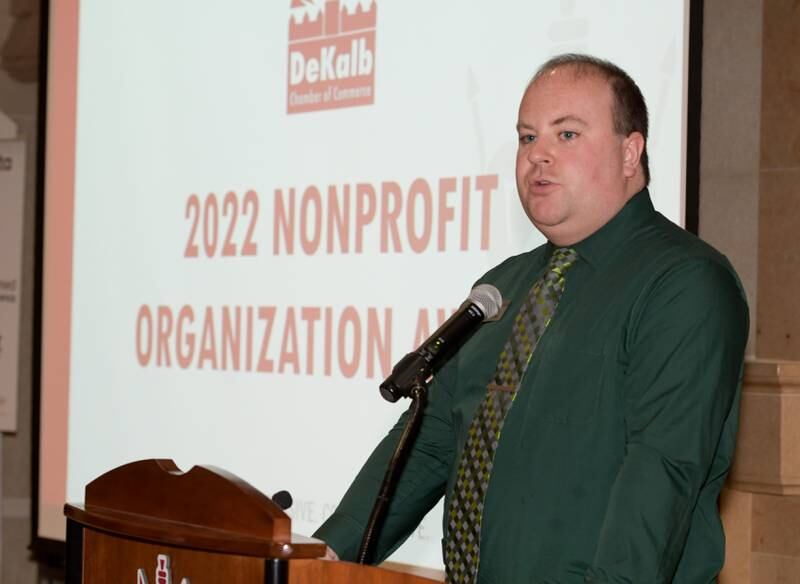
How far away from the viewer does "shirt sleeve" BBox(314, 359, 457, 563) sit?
6.61 ft

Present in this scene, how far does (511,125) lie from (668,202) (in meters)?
0.48

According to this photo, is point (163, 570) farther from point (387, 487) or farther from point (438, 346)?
point (438, 346)

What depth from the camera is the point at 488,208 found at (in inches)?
124

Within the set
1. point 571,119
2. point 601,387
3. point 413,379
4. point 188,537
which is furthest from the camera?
point 571,119

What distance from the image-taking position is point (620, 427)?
1.80 m

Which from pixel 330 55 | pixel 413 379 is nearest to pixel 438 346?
pixel 413 379

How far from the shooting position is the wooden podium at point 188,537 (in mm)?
1529

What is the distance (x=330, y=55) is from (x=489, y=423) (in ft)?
6.24

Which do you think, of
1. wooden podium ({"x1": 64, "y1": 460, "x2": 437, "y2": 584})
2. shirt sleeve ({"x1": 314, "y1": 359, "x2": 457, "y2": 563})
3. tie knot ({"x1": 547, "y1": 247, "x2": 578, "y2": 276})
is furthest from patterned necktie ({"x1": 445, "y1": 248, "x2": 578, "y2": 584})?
wooden podium ({"x1": 64, "y1": 460, "x2": 437, "y2": 584})

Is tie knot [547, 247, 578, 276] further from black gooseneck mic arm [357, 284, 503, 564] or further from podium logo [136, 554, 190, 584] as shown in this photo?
podium logo [136, 554, 190, 584]

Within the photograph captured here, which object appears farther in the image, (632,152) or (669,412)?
(632,152)

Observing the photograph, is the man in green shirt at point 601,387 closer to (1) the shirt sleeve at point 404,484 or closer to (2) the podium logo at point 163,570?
(1) the shirt sleeve at point 404,484

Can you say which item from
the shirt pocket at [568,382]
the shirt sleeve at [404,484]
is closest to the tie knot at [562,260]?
the shirt pocket at [568,382]

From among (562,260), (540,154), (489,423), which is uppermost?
(540,154)
